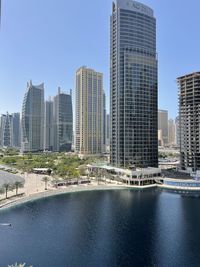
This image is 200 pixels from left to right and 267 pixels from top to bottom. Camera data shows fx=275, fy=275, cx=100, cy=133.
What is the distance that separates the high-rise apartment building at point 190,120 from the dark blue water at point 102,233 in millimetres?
39837

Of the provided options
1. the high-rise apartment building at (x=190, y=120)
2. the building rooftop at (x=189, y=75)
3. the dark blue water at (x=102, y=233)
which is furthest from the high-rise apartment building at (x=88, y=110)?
the dark blue water at (x=102, y=233)

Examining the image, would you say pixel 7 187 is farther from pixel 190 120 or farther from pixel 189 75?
pixel 189 75

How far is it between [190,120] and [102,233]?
76691 millimetres

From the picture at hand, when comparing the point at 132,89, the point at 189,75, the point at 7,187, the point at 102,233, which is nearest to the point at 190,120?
the point at 189,75

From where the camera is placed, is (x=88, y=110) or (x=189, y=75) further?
(x=88, y=110)

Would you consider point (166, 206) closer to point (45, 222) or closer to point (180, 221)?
point (180, 221)

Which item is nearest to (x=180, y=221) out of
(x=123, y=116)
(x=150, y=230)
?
(x=150, y=230)

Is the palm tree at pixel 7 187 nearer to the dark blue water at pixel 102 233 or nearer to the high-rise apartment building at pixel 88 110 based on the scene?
→ the dark blue water at pixel 102 233

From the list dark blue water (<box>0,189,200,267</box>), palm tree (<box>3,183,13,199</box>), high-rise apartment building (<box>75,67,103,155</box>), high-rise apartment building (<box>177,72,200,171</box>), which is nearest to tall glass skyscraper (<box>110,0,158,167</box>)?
high-rise apartment building (<box>177,72,200,171</box>)

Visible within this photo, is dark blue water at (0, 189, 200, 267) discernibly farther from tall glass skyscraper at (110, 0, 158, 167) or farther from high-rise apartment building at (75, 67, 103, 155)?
high-rise apartment building at (75, 67, 103, 155)

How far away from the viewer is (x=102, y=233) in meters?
47.0

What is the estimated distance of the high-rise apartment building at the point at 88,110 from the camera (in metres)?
171

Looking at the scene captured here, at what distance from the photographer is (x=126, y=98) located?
109 metres

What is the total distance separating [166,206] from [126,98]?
53.4m
